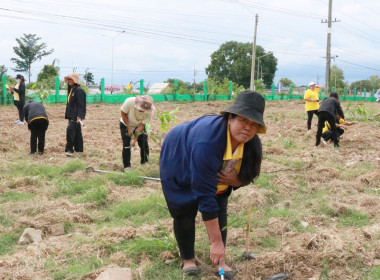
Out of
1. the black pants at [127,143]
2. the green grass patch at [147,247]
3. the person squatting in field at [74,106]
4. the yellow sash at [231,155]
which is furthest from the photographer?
the person squatting in field at [74,106]

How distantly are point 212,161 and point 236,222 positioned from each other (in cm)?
203

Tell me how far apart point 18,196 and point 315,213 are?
3535 mm

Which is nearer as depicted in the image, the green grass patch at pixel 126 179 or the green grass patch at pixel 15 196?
the green grass patch at pixel 15 196

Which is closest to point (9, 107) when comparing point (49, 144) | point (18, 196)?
point (49, 144)

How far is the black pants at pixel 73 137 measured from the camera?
787 centimetres

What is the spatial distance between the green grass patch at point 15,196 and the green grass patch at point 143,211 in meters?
1.19

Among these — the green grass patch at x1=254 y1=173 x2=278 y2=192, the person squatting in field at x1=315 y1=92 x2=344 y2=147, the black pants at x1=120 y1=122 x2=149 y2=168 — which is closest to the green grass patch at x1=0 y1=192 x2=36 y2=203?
the black pants at x1=120 y1=122 x2=149 y2=168

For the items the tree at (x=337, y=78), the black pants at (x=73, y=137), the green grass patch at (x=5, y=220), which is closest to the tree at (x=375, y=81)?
the tree at (x=337, y=78)

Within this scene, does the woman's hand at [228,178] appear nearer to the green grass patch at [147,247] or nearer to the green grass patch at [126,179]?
the green grass patch at [147,247]

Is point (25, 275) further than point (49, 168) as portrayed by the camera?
No

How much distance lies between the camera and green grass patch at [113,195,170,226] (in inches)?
177

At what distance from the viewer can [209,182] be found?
2496 millimetres

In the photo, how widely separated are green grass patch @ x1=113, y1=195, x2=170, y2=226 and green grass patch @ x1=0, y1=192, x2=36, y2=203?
1.19m

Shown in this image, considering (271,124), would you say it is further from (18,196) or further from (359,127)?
(18,196)
